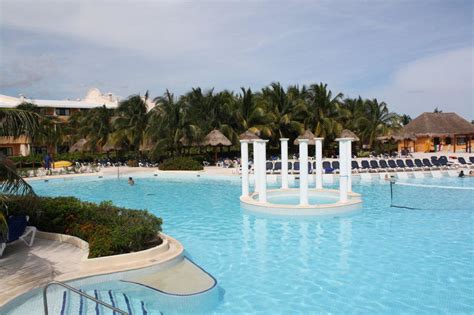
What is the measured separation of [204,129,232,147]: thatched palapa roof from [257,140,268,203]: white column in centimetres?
1614

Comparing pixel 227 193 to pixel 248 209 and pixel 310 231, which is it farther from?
pixel 310 231

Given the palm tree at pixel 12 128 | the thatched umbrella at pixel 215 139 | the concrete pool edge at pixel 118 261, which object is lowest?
the concrete pool edge at pixel 118 261

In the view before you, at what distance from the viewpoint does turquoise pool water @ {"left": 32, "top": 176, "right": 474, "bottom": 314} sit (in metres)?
6.57

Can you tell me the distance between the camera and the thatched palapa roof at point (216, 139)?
30.5 metres

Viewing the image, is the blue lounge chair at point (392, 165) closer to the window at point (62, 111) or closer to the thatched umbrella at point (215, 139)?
the thatched umbrella at point (215, 139)

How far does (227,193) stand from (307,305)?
481 inches

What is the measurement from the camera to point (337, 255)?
886 cm

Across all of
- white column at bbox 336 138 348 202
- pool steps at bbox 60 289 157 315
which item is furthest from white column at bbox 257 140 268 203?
pool steps at bbox 60 289 157 315

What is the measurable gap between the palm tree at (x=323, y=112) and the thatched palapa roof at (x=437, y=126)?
7.91 meters

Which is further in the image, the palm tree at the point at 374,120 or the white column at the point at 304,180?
the palm tree at the point at 374,120

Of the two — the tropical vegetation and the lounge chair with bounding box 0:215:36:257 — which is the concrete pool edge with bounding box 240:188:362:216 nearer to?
the lounge chair with bounding box 0:215:36:257

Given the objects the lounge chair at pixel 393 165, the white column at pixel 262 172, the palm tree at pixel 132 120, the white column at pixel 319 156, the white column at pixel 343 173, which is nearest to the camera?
the white column at pixel 343 173

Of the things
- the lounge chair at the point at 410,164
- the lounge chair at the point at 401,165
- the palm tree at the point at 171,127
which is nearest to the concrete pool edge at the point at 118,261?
the lounge chair at the point at 401,165

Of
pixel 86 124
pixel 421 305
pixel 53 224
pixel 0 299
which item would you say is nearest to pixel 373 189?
pixel 421 305
